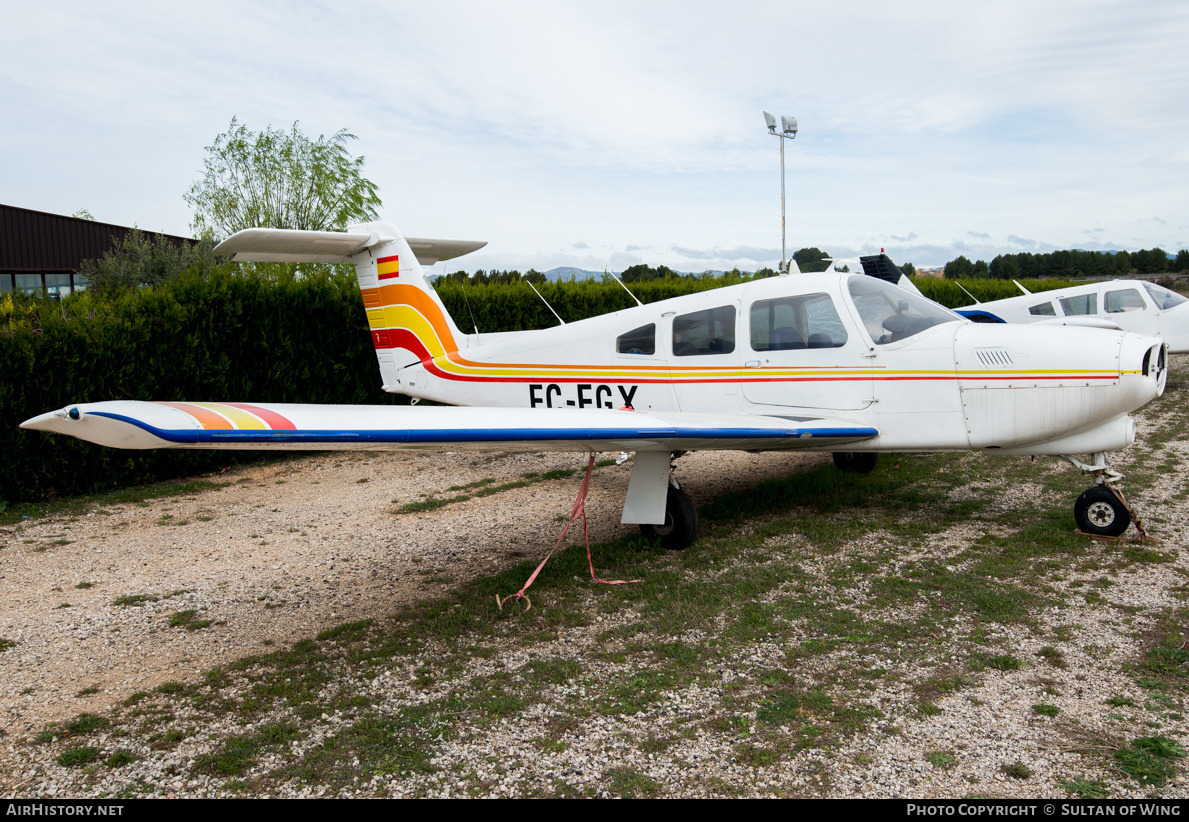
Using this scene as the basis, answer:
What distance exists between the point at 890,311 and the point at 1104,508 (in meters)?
2.18

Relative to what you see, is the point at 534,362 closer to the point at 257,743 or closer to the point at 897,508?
the point at 897,508

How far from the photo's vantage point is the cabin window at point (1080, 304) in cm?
1396

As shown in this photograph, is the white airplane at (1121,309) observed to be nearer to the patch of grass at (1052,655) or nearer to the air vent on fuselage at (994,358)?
the air vent on fuselage at (994,358)

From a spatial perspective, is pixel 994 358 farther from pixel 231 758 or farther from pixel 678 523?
pixel 231 758

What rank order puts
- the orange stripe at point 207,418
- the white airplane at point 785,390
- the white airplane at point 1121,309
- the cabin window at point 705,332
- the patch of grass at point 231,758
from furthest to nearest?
the white airplane at point 1121,309, the cabin window at point 705,332, the white airplane at point 785,390, the orange stripe at point 207,418, the patch of grass at point 231,758

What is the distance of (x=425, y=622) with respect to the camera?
14.9ft

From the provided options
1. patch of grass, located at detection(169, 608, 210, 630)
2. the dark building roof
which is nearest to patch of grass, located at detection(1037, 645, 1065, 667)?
patch of grass, located at detection(169, 608, 210, 630)

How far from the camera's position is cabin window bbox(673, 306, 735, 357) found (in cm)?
625

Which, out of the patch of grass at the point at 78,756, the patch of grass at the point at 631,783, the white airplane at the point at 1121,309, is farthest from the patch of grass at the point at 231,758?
the white airplane at the point at 1121,309

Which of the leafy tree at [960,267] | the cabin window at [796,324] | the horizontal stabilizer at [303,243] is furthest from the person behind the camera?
the leafy tree at [960,267]

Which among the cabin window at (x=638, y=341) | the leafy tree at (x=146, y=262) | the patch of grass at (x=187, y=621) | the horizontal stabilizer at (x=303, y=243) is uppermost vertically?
the leafy tree at (x=146, y=262)

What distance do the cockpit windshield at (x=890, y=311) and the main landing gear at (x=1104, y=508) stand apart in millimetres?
1522

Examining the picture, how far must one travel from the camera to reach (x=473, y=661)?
3984 millimetres

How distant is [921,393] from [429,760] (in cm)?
441
